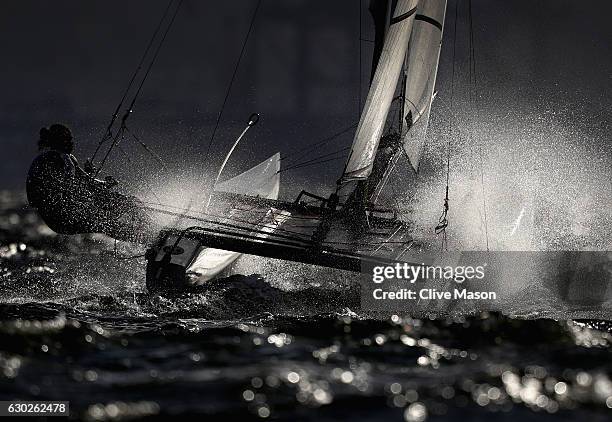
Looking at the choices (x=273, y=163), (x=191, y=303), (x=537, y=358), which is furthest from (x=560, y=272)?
(x=537, y=358)

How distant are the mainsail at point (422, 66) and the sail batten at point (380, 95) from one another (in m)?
2.76

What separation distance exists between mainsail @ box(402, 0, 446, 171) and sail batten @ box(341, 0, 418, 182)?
276 centimetres

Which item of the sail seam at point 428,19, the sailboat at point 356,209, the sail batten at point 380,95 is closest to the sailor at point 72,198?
the sailboat at point 356,209

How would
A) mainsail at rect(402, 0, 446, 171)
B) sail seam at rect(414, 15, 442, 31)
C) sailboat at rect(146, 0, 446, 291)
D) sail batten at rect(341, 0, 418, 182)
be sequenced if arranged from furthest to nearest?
1. sail seam at rect(414, 15, 442, 31)
2. mainsail at rect(402, 0, 446, 171)
3. sail batten at rect(341, 0, 418, 182)
4. sailboat at rect(146, 0, 446, 291)

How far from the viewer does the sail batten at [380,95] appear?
16.4m

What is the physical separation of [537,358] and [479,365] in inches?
30.8

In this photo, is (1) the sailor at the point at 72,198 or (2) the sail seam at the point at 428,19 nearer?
(1) the sailor at the point at 72,198

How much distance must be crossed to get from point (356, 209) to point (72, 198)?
6641mm

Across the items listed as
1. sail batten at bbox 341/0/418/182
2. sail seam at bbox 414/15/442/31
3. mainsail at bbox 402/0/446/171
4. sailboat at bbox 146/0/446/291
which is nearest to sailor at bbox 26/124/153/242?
sailboat at bbox 146/0/446/291

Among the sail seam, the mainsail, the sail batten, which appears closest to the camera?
the sail batten

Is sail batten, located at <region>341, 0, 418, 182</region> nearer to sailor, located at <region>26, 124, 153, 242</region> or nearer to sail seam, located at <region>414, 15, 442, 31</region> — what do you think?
sail seam, located at <region>414, 15, 442, 31</region>

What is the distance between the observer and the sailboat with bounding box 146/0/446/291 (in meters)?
12.7

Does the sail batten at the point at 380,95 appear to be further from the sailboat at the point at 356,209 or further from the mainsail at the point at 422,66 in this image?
the mainsail at the point at 422,66

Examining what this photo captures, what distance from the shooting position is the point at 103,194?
1332 centimetres
